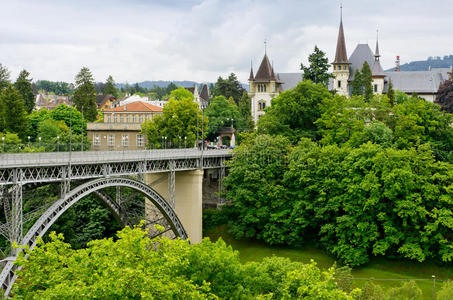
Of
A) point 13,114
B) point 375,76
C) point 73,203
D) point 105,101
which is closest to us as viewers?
point 73,203

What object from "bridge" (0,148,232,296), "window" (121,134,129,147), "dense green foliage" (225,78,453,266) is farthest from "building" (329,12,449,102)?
"bridge" (0,148,232,296)

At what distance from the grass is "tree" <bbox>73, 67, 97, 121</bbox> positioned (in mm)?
49272

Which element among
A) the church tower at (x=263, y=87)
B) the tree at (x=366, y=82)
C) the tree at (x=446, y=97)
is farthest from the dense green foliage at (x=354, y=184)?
the church tower at (x=263, y=87)

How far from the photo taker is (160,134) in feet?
225

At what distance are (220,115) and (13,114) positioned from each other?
29.7 metres

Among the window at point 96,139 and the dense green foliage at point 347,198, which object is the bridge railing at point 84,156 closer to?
the dense green foliage at point 347,198

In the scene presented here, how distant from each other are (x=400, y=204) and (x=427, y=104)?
15.2 m

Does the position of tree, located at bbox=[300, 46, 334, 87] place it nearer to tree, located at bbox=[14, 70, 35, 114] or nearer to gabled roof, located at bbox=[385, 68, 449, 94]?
gabled roof, located at bbox=[385, 68, 449, 94]

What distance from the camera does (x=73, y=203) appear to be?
35.5 metres

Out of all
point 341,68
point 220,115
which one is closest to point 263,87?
point 220,115

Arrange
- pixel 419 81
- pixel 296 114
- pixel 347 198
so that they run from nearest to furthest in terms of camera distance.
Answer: pixel 347 198 → pixel 296 114 → pixel 419 81

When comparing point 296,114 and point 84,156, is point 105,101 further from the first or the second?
point 84,156

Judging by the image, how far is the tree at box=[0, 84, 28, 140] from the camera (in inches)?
2955

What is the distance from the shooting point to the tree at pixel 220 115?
8769 cm
